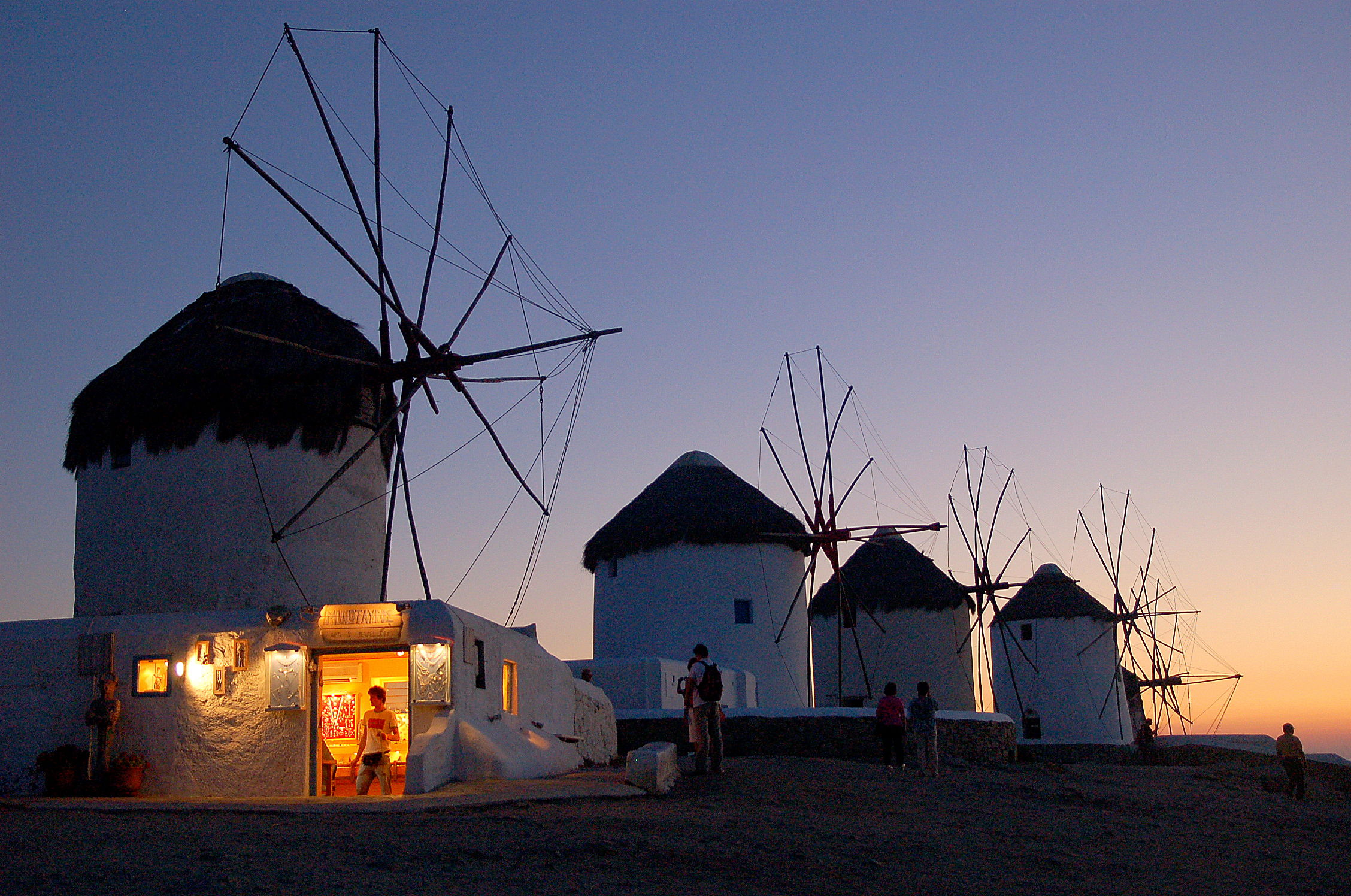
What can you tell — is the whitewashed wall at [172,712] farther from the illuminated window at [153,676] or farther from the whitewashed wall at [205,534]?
the whitewashed wall at [205,534]

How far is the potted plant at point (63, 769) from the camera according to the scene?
12047 mm

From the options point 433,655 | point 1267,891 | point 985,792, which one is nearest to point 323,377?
point 433,655

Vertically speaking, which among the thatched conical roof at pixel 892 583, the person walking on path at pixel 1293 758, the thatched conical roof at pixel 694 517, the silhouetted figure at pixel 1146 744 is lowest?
the silhouetted figure at pixel 1146 744

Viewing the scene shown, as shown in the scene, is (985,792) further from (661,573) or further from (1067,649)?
(1067,649)

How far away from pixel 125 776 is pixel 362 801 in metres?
3.72

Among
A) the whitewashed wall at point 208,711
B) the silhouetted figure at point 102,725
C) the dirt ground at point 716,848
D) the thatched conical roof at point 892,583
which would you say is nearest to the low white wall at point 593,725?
the whitewashed wall at point 208,711

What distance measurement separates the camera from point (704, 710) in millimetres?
12867

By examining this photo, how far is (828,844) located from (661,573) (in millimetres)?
18523

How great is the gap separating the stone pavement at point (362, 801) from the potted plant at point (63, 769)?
0.72 feet

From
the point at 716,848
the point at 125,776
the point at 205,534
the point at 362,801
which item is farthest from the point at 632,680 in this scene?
the point at 716,848

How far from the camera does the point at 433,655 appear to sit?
11.8 m

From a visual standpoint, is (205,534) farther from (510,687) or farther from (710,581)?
(710,581)

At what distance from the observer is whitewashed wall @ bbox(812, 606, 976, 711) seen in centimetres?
3416

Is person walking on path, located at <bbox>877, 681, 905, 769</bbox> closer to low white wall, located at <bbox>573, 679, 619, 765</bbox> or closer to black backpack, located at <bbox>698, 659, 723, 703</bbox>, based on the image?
black backpack, located at <bbox>698, 659, 723, 703</bbox>
